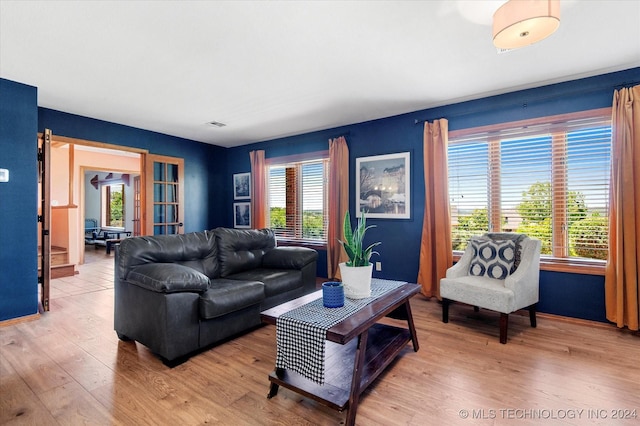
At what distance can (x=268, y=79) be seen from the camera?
3.11 meters

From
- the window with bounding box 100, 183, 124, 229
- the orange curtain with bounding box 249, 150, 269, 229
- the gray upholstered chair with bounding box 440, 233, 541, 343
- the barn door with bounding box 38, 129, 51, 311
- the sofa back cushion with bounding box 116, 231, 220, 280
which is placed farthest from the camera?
the window with bounding box 100, 183, 124, 229

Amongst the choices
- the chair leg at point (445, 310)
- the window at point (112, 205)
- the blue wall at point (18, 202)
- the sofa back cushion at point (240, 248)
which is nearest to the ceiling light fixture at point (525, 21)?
the chair leg at point (445, 310)

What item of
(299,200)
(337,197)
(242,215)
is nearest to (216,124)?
(299,200)

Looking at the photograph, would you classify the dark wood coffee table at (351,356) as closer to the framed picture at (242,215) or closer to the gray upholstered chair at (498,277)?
the gray upholstered chair at (498,277)

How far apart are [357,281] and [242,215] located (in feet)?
13.6

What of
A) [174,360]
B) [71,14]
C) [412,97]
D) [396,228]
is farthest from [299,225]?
[71,14]

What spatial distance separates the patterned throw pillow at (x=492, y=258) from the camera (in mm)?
3082

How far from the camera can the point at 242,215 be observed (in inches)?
234

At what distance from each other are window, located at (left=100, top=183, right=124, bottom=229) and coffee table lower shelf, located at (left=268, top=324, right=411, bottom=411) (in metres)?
11.3

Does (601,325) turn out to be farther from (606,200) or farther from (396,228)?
(396,228)

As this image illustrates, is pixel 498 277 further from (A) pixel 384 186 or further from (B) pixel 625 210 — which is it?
(A) pixel 384 186

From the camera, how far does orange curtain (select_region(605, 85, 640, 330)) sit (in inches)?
108

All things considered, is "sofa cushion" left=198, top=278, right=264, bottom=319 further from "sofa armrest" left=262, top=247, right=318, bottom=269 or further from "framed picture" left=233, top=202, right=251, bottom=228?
"framed picture" left=233, top=202, right=251, bottom=228

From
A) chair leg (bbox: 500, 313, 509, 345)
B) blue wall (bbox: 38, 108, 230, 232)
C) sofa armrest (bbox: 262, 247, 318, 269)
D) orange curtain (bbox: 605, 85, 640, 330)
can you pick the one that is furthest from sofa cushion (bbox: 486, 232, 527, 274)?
blue wall (bbox: 38, 108, 230, 232)
